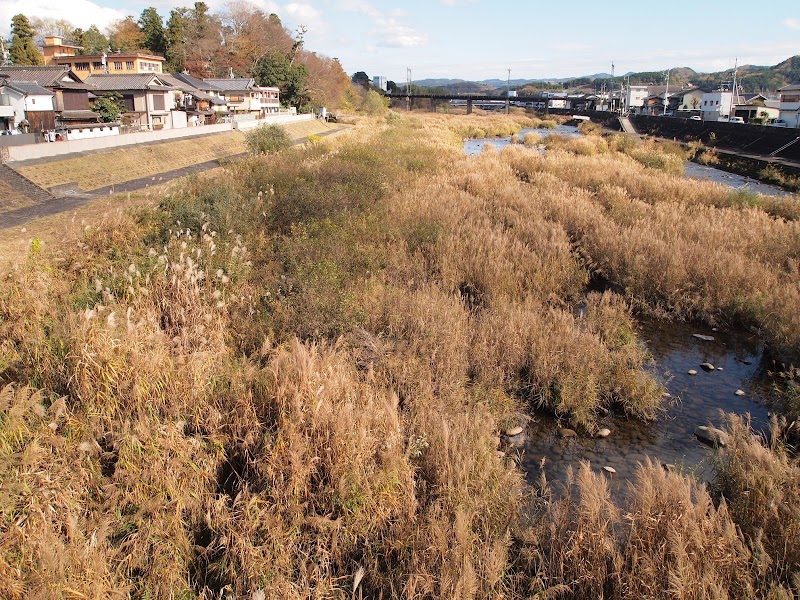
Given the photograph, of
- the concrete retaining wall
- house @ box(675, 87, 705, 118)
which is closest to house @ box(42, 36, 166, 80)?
the concrete retaining wall

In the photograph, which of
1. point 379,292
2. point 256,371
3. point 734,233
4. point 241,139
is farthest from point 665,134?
point 256,371

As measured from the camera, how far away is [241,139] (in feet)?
131

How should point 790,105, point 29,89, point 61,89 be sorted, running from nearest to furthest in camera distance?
point 29,89
point 61,89
point 790,105

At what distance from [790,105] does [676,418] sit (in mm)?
61836

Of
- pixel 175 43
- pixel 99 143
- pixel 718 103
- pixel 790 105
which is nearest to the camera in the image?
pixel 99 143

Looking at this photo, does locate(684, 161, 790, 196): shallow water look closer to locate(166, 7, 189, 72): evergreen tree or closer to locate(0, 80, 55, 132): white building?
locate(0, 80, 55, 132): white building

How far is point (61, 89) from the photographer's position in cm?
3675

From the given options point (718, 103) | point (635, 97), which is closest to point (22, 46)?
point (718, 103)

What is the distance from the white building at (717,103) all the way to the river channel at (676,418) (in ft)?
217

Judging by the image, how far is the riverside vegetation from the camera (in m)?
4.25

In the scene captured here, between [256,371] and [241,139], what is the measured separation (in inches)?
1463

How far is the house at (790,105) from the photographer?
51.8m

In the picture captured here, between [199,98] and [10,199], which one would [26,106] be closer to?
[10,199]

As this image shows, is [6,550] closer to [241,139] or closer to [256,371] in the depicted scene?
[256,371]
